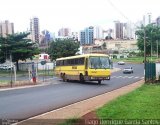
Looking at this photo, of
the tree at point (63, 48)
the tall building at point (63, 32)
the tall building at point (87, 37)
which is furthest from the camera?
the tall building at point (63, 32)

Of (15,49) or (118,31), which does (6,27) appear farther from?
(118,31)

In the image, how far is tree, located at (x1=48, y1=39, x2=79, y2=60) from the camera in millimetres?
91750

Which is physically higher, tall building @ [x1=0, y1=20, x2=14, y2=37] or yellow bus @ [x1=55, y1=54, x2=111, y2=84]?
tall building @ [x1=0, y1=20, x2=14, y2=37]

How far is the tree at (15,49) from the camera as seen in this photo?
8339cm

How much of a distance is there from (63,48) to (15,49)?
12770mm

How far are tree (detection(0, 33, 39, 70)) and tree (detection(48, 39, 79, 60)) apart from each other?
23.6ft

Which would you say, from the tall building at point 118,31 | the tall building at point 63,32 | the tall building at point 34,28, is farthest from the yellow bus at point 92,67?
the tall building at point 63,32

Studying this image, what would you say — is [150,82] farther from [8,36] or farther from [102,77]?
[8,36]

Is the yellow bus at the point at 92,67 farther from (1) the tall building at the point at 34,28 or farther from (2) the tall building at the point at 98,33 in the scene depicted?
(2) the tall building at the point at 98,33

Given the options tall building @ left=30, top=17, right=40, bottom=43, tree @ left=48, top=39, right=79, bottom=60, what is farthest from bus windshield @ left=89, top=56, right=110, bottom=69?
tall building @ left=30, top=17, right=40, bottom=43

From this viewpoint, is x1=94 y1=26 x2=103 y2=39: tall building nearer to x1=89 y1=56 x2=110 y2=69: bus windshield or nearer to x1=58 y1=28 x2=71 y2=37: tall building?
x1=58 y1=28 x2=71 y2=37: tall building

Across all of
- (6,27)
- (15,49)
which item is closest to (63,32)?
(6,27)

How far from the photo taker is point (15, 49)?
276ft

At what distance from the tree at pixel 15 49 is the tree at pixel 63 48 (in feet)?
23.6
